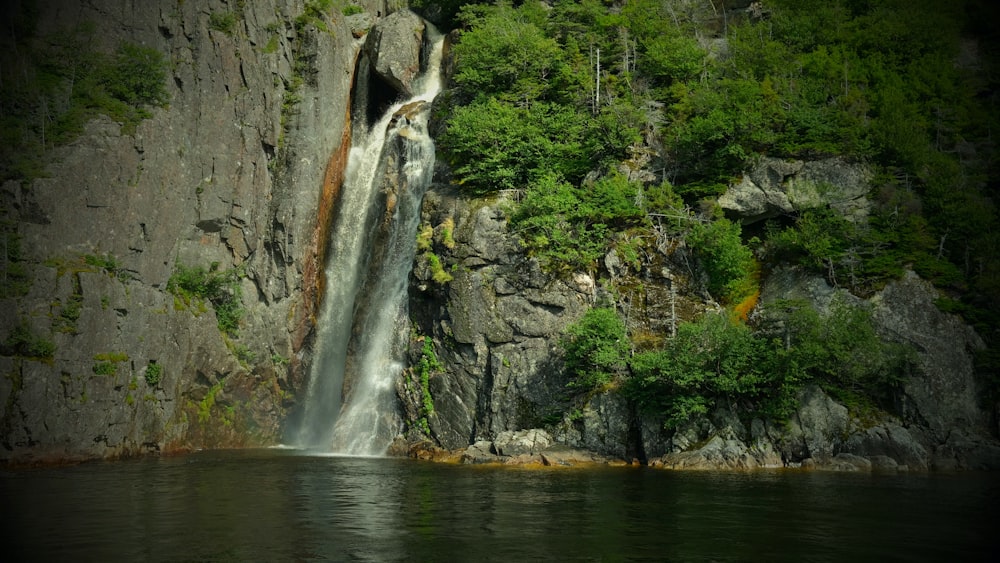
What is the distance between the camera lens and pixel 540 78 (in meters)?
50.2

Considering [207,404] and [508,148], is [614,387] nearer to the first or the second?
[508,148]

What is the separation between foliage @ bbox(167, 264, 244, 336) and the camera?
147ft

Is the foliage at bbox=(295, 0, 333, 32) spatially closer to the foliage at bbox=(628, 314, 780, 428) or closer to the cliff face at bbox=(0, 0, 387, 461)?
the cliff face at bbox=(0, 0, 387, 461)

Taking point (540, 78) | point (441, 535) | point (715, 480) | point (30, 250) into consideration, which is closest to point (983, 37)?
point (540, 78)

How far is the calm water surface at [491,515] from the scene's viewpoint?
17812 mm

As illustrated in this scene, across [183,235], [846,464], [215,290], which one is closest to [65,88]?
[183,235]

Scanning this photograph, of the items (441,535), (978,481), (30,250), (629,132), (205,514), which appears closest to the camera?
(441,535)

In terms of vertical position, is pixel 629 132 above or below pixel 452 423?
above

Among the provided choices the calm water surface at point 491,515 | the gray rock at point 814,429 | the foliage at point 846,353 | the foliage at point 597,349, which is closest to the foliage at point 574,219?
the foliage at point 597,349

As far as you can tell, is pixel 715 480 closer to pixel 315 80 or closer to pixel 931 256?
pixel 931 256

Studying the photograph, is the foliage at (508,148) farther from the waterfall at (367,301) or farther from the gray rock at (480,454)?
the gray rock at (480,454)

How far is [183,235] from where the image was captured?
4547cm

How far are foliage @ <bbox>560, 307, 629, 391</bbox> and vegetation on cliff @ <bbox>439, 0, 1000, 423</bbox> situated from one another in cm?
13

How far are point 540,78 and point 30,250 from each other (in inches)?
1220
